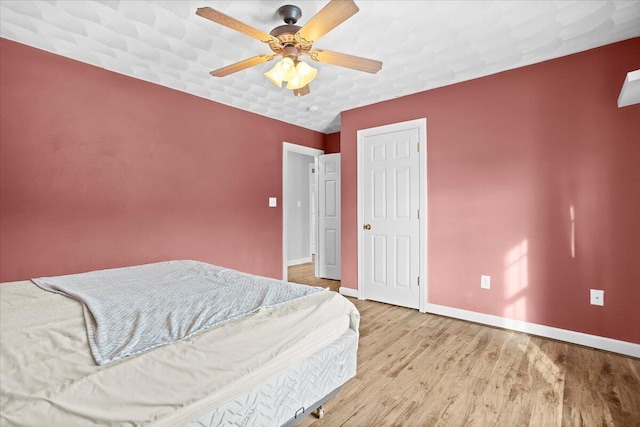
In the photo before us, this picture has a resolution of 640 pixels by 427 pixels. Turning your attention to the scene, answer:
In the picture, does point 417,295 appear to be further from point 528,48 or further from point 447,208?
point 528,48

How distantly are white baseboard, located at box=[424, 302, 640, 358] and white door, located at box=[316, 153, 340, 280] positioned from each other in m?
1.90

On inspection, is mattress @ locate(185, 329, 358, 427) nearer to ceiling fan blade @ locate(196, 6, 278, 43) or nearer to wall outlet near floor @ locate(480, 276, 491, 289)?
ceiling fan blade @ locate(196, 6, 278, 43)

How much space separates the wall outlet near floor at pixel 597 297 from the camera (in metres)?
2.56

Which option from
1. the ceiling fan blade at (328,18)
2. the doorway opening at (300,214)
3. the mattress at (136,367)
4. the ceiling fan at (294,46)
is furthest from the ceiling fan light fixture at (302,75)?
the doorway opening at (300,214)

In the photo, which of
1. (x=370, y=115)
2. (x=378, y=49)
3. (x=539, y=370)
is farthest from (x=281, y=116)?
(x=539, y=370)

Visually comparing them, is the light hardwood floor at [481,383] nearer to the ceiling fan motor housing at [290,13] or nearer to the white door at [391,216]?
the white door at [391,216]

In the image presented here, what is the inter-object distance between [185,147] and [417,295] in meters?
3.08

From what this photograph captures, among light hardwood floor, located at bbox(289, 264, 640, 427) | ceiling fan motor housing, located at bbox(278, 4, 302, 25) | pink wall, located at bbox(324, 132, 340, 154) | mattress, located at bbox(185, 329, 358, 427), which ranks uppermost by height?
ceiling fan motor housing, located at bbox(278, 4, 302, 25)

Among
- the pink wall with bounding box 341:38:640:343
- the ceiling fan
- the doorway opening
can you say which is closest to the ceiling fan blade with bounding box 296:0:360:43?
the ceiling fan

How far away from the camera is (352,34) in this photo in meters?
2.33

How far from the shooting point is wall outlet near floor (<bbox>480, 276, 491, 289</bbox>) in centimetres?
310

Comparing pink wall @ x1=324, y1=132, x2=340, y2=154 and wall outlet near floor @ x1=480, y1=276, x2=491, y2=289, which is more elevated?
pink wall @ x1=324, y1=132, x2=340, y2=154

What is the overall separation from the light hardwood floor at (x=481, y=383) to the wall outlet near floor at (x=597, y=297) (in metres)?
0.38

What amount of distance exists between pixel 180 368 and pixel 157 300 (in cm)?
65
